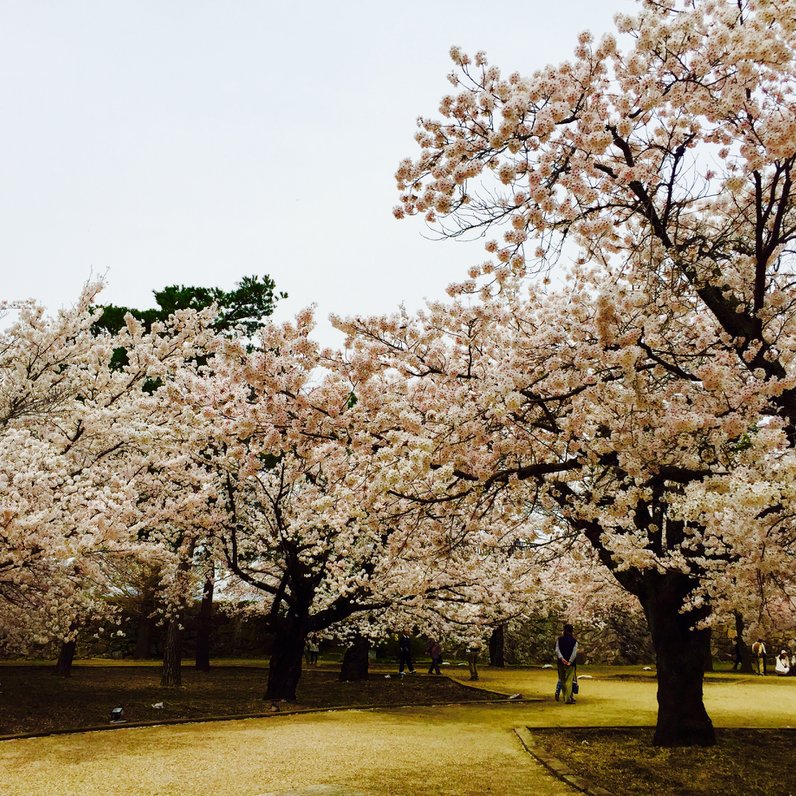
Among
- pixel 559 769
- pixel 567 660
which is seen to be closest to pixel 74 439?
pixel 559 769

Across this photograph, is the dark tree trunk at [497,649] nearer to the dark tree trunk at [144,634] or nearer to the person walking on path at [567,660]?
the person walking on path at [567,660]

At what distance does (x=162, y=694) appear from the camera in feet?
42.9

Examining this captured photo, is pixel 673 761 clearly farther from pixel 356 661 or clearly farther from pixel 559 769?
pixel 356 661

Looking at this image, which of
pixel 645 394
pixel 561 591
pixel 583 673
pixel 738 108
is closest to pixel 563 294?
pixel 645 394

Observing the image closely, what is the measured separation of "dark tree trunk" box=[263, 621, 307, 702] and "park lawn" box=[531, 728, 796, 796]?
188 inches

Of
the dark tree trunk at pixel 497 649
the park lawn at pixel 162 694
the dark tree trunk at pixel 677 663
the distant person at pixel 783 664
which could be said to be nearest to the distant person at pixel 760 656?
the distant person at pixel 783 664

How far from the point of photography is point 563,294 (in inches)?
330

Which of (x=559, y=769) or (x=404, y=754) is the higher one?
(x=559, y=769)

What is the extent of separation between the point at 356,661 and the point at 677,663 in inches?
458

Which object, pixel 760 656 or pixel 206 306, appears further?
pixel 760 656

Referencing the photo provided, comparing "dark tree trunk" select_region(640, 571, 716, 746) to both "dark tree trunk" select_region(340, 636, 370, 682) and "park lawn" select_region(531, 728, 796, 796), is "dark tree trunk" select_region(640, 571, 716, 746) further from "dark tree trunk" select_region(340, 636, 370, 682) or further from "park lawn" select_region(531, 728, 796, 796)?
"dark tree trunk" select_region(340, 636, 370, 682)

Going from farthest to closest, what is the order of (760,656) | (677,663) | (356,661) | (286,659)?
(760,656) → (356,661) → (286,659) → (677,663)

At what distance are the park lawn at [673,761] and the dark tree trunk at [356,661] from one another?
956 centimetres

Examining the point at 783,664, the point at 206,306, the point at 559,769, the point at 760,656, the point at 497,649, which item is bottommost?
the point at 497,649
